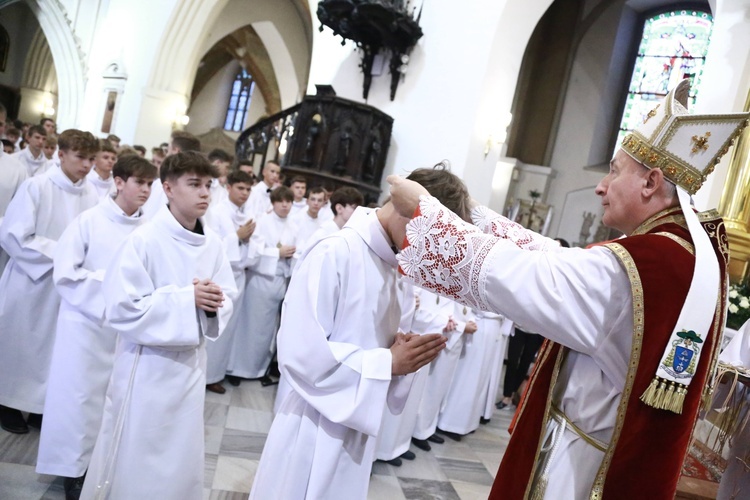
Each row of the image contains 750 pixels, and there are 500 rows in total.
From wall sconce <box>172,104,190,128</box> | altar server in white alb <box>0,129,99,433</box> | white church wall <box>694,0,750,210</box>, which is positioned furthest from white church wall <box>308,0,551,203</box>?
wall sconce <box>172,104,190,128</box>

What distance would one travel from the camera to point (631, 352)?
1.58 metres

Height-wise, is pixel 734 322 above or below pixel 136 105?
below

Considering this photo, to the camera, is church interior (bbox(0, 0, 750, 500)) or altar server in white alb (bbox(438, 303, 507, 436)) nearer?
church interior (bbox(0, 0, 750, 500))

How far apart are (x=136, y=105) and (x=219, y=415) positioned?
12532 millimetres

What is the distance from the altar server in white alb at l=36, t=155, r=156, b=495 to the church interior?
0.26 meters

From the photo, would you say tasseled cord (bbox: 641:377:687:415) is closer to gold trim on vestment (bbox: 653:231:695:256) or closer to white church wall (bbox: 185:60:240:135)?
gold trim on vestment (bbox: 653:231:695:256)

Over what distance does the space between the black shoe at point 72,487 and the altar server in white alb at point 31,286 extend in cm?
79

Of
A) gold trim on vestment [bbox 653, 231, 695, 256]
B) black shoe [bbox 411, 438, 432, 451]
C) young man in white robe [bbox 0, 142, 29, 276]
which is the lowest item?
black shoe [bbox 411, 438, 432, 451]

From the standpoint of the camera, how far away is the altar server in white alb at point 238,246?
5336 millimetres

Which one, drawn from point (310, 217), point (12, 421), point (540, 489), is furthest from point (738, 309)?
point (12, 421)

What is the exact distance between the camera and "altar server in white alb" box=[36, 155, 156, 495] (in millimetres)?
3223

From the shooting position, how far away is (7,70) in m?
23.2

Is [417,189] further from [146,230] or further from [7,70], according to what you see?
[7,70]

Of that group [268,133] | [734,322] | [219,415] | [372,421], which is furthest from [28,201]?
[268,133]
